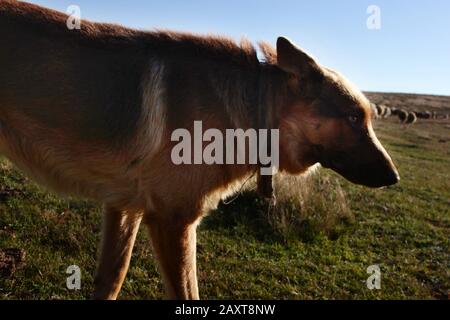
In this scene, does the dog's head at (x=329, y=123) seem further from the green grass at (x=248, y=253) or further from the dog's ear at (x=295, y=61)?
the green grass at (x=248, y=253)

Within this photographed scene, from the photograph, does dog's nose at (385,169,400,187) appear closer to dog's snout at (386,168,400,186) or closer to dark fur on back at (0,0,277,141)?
dog's snout at (386,168,400,186)

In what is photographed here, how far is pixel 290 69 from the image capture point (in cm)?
390

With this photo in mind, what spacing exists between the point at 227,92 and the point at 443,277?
407 cm

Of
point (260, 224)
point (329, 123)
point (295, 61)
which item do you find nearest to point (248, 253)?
point (260, 224)

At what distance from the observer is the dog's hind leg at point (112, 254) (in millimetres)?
4172

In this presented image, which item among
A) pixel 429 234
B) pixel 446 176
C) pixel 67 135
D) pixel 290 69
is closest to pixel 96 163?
pixel 67 135

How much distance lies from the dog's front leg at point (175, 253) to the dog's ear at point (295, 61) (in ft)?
5.27

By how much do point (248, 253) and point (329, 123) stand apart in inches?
102

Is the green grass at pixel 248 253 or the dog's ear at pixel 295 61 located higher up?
the dog's ear at pixel 295 61

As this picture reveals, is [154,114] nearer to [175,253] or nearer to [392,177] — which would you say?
[175,253]

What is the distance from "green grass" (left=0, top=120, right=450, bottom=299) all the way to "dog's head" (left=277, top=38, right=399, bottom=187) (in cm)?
182

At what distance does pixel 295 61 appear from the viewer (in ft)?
12.8

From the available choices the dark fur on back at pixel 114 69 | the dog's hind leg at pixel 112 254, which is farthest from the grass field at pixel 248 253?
the dark fur on back at pixel 114 69
